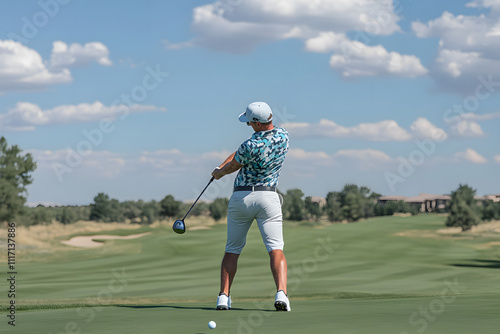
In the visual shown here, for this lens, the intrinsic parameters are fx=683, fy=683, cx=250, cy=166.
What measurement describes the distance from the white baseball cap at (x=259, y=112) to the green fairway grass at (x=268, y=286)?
1998 millimetres

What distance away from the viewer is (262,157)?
7.06 metres

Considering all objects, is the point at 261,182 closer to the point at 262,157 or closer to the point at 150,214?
the point at 262,157

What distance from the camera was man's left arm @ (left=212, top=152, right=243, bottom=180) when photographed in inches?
281

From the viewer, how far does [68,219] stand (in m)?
89.1

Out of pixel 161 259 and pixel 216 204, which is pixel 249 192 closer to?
pixel 161 259

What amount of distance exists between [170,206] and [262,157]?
220ft

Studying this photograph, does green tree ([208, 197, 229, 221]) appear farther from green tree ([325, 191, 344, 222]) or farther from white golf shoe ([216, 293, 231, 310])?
white golf shoe ([216, 293, 231, 310])

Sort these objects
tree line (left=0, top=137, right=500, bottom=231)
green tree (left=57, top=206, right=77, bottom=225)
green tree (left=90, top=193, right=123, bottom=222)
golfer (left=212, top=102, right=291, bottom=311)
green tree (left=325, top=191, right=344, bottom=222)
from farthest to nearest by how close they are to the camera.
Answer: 1. green tree (left=90, top=193, right=123, bottom=222)
2. green tree (left=57, top=206, right=77, bottom=225)
3. green tree (left=325, top=191, right=344, bottom=222)
4. tree line (left=0, top=137, right=500, bottom=231)
5. golfer (left=212, top=102, right=291, bottom=311)

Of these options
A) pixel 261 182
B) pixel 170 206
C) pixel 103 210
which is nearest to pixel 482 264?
pixel 261 182

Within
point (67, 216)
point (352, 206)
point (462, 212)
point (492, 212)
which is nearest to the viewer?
point (462, 212)

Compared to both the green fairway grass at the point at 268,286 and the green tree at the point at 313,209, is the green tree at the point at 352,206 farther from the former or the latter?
the green fairway grass at the point at 268,286

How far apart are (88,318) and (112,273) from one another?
19.8 metres

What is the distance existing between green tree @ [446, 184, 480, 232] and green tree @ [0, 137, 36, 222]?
3688 centimetres

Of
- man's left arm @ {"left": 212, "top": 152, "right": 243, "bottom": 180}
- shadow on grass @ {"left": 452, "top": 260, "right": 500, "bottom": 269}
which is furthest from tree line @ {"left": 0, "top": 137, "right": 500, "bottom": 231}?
man's left arm @ {"left": 212, "top": 152, "right": 243, "bottom": 180}
